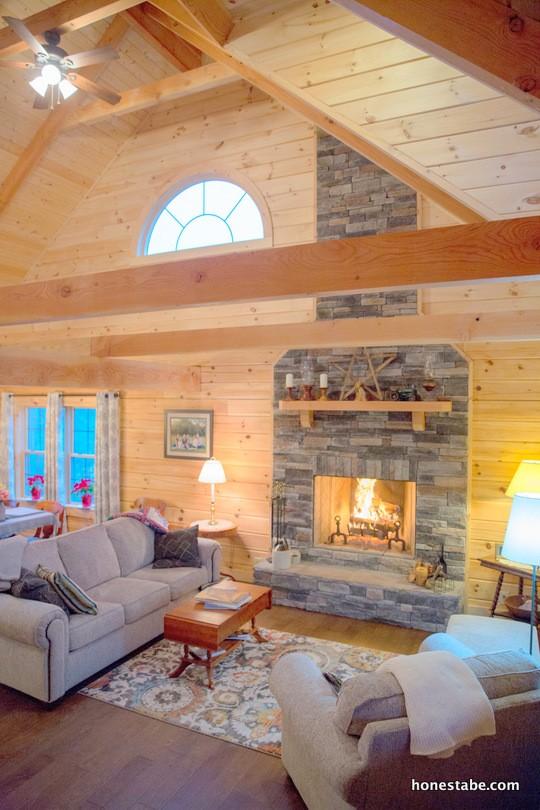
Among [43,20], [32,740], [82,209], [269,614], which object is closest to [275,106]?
[43,20]

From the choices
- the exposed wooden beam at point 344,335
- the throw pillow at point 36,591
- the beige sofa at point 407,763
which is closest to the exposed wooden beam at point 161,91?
the exposed wooden beam at point 344,335

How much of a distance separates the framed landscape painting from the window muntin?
1.94 m

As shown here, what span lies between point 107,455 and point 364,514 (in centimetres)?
326

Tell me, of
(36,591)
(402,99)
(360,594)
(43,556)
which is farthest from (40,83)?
(360,594)

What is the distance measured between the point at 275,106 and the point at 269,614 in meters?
5.14

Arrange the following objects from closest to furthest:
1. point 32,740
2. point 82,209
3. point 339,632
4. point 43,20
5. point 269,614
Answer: point 32,740 < point 43,20 < point 339,632 < point 269,614 < point 82,209

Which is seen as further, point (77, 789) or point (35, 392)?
point (35, 392)

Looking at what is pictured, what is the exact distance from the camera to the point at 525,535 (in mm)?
3010

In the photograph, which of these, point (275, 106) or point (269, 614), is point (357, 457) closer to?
point (269, 614)

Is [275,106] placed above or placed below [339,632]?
above

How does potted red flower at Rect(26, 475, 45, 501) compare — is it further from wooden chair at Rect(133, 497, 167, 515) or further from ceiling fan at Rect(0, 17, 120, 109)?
ceiling fan at Rect(0, 17, 120, 109)

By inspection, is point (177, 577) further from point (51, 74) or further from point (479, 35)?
point (479, 35)

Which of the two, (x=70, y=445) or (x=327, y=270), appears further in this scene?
(x=70, y=445)

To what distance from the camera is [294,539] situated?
559 cm
